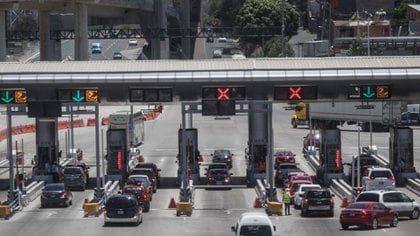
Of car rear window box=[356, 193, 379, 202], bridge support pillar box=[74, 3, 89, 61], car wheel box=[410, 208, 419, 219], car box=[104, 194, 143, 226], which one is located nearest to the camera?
car box=[104, 194, 143, 226]

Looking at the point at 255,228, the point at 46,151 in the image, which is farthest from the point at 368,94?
the point at 255,228

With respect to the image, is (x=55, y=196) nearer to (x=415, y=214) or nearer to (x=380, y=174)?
(x=380, y=174)

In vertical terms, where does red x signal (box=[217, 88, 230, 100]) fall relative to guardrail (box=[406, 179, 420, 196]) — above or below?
above

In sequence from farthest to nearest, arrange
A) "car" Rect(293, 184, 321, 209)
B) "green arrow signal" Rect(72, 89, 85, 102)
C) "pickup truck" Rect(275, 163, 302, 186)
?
"pickup truck" Rect(275, 163, 302, 186) → "green arrow signal" Rect(72, 89, 85, 102) → "car" Rect(293, 184, 321, 209)

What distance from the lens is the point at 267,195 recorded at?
53906 mm

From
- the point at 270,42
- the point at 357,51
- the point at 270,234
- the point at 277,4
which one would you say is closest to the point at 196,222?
the point at 270,234

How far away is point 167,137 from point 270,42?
177 feet

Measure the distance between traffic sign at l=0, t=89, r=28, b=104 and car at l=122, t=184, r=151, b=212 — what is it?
7074mm

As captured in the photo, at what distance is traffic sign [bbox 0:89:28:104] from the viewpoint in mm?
56031

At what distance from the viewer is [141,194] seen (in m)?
51.8

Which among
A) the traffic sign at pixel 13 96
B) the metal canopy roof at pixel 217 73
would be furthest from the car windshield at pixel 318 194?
the traffic sign at pixel 13 96

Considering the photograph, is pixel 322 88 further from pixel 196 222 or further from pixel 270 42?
pixel 270 42

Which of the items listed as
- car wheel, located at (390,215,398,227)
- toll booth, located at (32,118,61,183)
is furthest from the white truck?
car wheel, located at (390,215,398,227)

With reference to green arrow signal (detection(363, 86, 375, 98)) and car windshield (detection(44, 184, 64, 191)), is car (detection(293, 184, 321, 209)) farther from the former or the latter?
car windshield (detection(44, 184, 64, 191))
